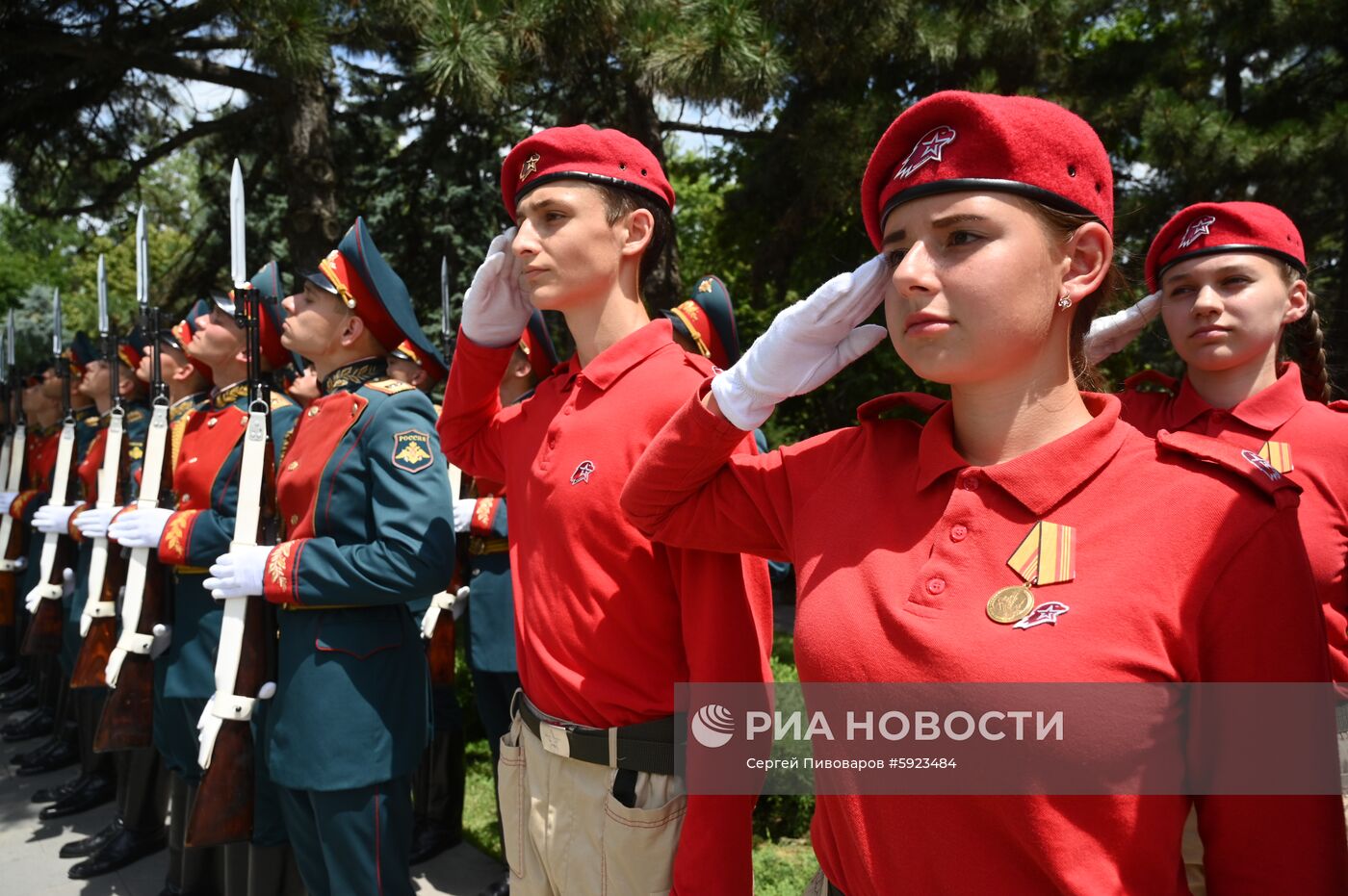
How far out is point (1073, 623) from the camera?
1336 millimetres

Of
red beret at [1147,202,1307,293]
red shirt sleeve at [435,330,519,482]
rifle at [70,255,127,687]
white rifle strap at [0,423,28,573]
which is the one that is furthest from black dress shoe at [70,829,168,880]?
red beret at [1147,202,1307,293]

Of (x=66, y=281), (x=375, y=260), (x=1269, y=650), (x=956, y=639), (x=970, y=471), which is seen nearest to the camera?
(x=1269, y=650)

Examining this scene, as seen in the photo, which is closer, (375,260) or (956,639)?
(956,639)

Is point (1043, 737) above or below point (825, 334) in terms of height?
below

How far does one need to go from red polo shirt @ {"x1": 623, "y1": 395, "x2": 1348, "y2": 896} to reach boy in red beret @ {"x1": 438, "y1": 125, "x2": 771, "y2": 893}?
0.48m

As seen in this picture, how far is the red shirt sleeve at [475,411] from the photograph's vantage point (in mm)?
2766

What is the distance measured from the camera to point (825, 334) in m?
1.75

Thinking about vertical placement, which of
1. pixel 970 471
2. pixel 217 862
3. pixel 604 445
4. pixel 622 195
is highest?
pixel 622 195

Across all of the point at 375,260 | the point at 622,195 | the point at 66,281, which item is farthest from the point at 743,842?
the point at 66,281

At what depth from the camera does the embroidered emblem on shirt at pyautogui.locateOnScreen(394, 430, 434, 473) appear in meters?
2.99

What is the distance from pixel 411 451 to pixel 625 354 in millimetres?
905

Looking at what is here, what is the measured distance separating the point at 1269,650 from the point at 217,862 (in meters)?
3.99

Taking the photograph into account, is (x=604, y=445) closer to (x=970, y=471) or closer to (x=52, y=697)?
(x=970, y=471)

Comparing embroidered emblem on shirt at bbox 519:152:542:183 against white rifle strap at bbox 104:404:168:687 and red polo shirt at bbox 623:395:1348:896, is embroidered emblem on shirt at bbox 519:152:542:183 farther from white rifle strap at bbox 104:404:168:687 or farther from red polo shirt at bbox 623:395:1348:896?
white rifle strap at bbox 104:404:168:687
